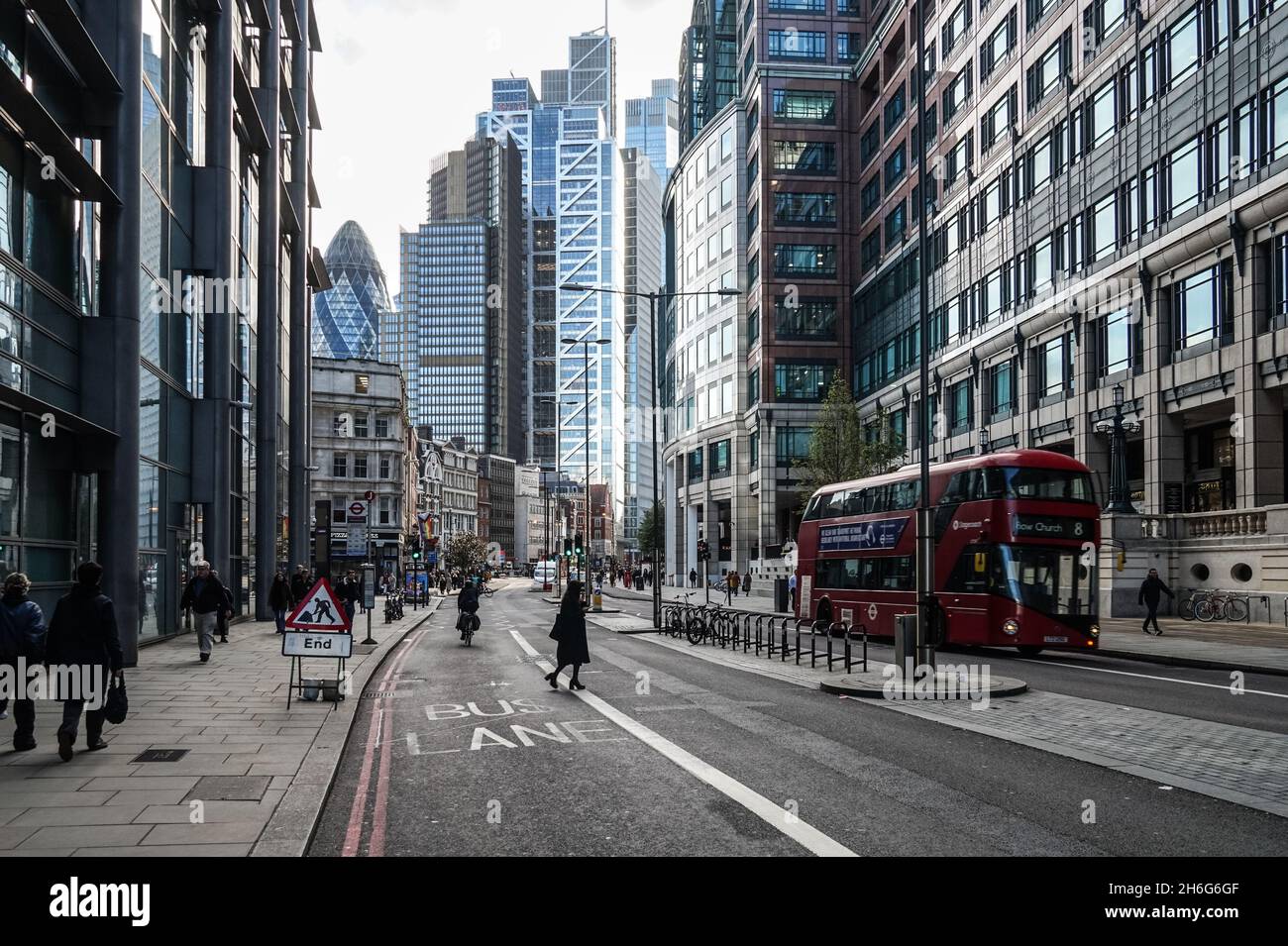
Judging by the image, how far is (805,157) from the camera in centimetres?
7106

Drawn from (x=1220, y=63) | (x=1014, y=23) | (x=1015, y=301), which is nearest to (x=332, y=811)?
(x=1220, y=63)

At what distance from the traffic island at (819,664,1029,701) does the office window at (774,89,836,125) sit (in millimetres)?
60786

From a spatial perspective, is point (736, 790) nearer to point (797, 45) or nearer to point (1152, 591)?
point (1152, 591)

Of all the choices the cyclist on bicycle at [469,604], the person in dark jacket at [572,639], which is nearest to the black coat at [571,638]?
the person in dark jacket at [572,639]

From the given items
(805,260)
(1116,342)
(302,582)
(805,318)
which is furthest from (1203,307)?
(805,260)

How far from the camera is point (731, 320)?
74750mm

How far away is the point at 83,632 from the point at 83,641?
3.3 inches

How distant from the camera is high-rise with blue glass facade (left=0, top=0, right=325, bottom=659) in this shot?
643 inches

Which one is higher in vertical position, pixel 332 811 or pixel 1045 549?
pixel 1045 549

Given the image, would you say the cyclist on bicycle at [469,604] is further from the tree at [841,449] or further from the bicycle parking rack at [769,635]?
the tree at [841,449]

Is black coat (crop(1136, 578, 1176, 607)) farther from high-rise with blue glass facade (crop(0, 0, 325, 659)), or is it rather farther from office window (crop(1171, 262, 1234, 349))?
high-rise with blue glass facade (crop(0, 0, 325, 659))

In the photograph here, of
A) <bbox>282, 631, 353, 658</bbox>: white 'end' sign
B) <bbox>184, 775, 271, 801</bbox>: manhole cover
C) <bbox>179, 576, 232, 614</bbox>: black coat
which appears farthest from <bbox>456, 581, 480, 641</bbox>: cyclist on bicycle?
<bbox>184, 775, 271, 801</bbox>: manhole cover

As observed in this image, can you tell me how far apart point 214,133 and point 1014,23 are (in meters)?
35.9
